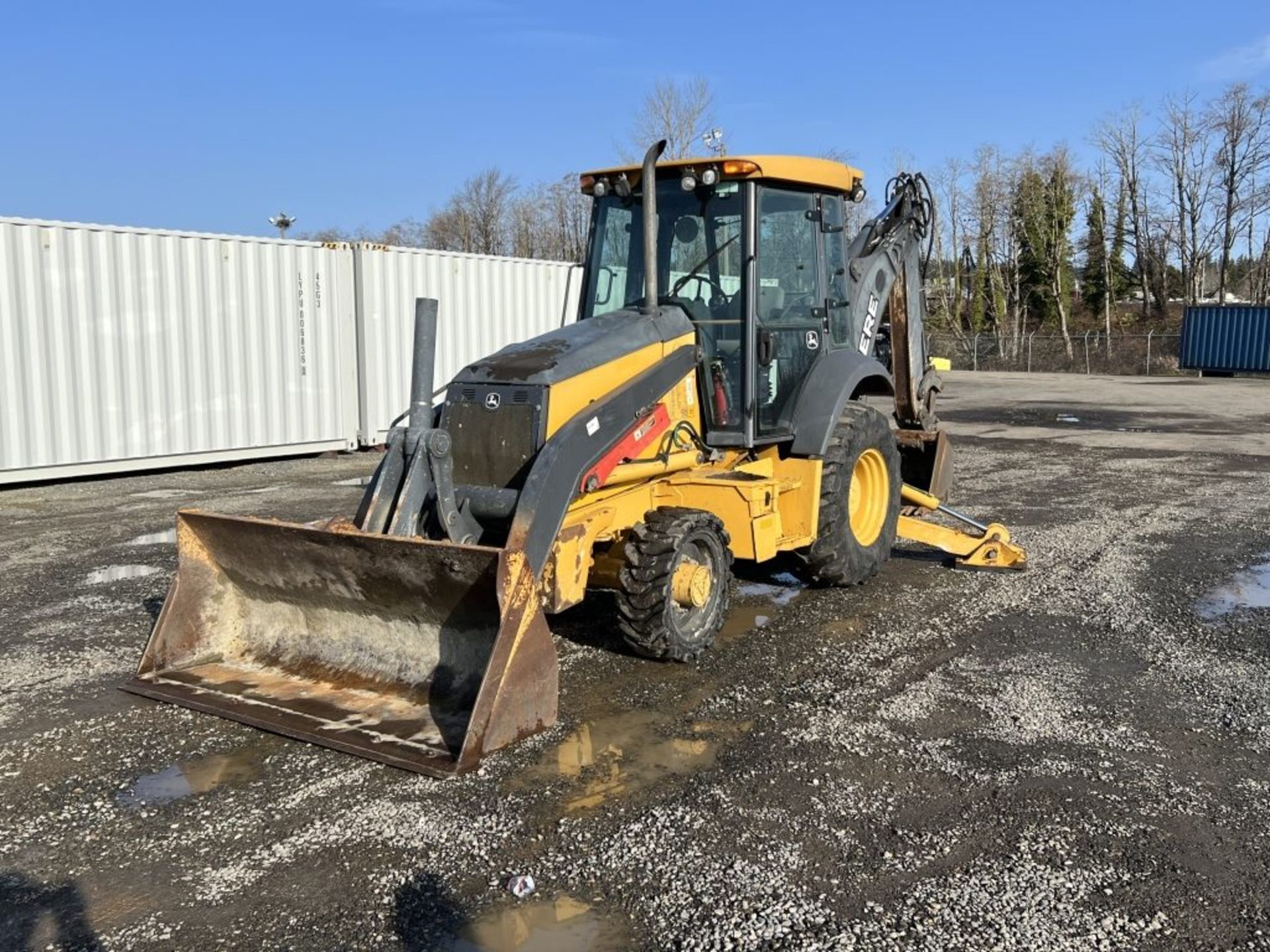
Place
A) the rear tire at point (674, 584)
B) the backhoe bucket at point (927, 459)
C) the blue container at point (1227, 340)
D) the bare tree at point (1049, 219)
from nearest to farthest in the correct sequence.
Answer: the rear tire at point (674, 584)
the backhoe bucket at point (927, 459)
the blue container at point (1227, 340)
the bare tree at point (1049, 219)

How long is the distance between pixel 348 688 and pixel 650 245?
2.80 metres

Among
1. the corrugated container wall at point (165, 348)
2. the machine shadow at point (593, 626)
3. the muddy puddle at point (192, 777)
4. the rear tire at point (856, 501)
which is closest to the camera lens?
the muddy puddle at point (192, 777)

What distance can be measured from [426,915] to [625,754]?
53.7 inches

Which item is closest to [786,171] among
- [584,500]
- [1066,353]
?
[584,500]

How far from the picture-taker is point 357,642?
4938mm

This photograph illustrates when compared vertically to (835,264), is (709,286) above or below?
below

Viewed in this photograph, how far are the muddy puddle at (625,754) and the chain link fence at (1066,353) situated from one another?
38.3 meters

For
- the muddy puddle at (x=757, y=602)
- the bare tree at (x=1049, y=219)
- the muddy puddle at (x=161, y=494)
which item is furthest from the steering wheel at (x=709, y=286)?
the bare tree at (x=1049, y=219)

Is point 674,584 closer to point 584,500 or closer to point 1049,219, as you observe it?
point 584,500

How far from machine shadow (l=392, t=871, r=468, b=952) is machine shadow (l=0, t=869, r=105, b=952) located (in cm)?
88

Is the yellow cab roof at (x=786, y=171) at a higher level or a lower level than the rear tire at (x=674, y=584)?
higher

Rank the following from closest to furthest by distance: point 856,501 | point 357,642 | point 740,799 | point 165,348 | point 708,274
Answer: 1. point 740,799
2. point 357,642
3. point 708,274
4. point 856,501
5. point 165,348

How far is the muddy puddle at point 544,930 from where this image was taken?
3.12 metres

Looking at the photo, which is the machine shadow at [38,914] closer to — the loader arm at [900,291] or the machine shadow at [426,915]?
the machine shadow at [426,915]
